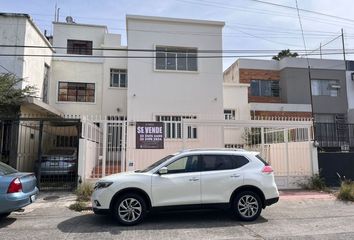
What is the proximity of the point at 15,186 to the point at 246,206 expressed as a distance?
530 cm

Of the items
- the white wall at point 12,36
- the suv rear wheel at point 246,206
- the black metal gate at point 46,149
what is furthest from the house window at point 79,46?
the suv rear wheel at point 246,206

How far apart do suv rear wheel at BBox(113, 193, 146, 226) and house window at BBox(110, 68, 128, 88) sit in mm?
15292

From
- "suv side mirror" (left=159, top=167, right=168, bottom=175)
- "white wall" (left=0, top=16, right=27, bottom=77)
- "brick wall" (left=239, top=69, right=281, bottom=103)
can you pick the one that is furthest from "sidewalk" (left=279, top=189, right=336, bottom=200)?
"brick wall" (left=239, top=69, right=281, bottom=103)

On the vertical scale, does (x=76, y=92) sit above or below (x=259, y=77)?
below

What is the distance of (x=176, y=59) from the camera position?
1870cm

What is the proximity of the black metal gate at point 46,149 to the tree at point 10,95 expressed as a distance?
754 mm

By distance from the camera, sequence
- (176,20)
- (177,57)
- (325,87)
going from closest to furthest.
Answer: (176,20)
(177,57)
(325,87)

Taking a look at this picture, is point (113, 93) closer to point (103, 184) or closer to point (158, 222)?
point (103, 184)

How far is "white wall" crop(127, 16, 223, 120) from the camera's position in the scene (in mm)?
17953

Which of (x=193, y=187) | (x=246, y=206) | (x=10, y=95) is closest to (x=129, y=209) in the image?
(x=193, y=187)

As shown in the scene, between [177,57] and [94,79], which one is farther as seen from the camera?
[94,79]

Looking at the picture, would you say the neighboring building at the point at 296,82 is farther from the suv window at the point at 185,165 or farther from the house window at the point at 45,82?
the suv window at the point at 185,165

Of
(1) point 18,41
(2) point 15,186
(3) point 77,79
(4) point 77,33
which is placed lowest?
(2) point 15,186

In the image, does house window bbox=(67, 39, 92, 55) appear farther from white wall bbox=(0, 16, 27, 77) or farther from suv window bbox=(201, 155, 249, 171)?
suv window bbox=(201, 155, 249, 171)
